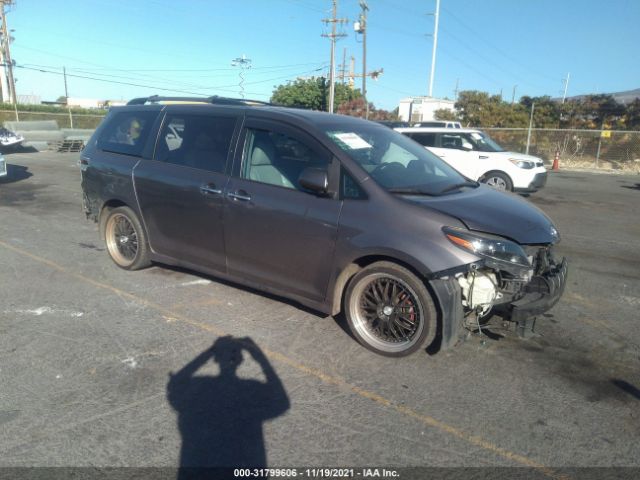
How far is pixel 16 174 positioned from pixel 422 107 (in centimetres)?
3311

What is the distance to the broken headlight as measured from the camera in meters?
3.44

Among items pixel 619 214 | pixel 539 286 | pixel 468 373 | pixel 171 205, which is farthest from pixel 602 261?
pixel 171 205

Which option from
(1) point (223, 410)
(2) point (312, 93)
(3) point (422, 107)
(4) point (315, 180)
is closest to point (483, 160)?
(4) point (315, 180)

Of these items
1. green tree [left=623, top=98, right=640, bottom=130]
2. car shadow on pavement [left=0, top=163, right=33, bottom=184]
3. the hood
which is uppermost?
green tree [left=623, top=98, right=640, bottom=130]

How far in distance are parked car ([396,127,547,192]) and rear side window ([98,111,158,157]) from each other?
879cm

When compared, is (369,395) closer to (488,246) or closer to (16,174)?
(488,246)

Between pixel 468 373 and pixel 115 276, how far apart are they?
3942 mm

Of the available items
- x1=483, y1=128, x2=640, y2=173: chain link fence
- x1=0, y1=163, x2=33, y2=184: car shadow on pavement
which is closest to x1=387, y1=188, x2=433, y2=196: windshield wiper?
x1=0, y1=163, x2=33, y2=184: car shadow on pavement

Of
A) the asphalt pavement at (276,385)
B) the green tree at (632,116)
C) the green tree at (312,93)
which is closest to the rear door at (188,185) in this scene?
the asphalt pavement at (276,385)

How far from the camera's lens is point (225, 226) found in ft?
14.5

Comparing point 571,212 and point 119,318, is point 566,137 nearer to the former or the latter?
point 571,212

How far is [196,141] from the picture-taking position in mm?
4746

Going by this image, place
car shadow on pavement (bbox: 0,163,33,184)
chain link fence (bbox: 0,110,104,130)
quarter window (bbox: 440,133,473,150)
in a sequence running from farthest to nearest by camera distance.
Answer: chain link fence (bbox: 0,110,104,130) → car shadow on pavement (bbox: 0,163,33,184) → quarter window (bbox: 440,133,473,150)

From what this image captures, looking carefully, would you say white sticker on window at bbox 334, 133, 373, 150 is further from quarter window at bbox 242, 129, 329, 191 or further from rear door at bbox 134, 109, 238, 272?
rear door at bbox 134, 109, 238, 272
